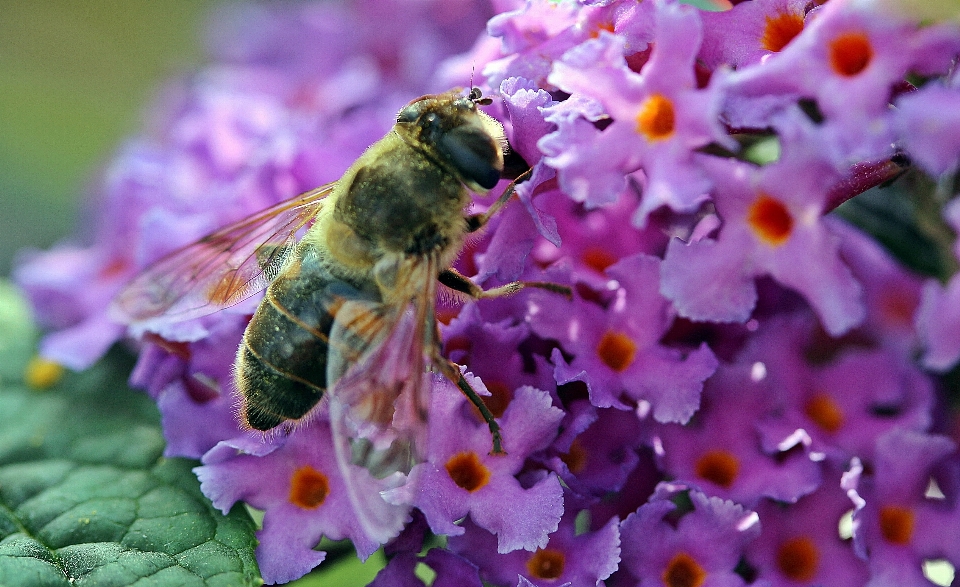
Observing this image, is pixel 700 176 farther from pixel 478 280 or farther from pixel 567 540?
pixel 567 540

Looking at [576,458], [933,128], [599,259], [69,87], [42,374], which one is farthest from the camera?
[69,87]

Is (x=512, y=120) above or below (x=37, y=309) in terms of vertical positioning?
above

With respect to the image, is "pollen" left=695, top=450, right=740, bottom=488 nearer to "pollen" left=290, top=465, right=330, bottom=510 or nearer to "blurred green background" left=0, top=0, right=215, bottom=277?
"pollen" left=290, top=465, right=330, bottom=510

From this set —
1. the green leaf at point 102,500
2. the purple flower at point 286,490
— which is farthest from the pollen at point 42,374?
the purple flower at point 286,490

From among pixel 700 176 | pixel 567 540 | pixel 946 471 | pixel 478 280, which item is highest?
pixel 700 176

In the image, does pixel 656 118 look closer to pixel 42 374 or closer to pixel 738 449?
pixel 738 449

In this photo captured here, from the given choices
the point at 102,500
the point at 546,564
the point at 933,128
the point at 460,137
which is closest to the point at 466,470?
the point at 546,564

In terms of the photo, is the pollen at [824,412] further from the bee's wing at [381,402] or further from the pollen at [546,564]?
the bee's wing at [381,402]

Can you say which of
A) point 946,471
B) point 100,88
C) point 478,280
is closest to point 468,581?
point 478,280
